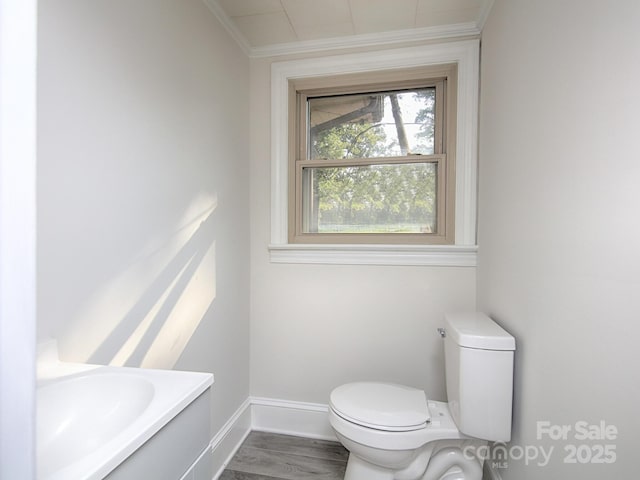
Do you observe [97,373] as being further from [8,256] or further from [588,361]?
[588,361]

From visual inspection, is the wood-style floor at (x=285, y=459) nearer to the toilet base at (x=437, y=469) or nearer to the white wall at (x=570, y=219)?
the toilet base at (x=437, y=469)

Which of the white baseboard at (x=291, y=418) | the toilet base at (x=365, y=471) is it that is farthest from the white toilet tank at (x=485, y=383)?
the white baseboard at (x=291, y=418)

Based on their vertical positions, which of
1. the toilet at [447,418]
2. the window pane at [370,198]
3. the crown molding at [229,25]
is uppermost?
the crown molding at [229,25]

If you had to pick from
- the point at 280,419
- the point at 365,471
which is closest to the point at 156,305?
the point at 365,471

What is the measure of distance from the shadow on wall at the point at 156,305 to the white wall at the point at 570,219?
4.40ft

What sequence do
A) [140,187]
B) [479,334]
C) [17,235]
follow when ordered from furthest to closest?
[479,334]
[140,187]
[17,235]

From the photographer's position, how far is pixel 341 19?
5.71 ft

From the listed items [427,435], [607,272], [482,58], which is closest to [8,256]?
[607,272]

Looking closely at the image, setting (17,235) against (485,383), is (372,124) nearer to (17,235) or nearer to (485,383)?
(485,383)

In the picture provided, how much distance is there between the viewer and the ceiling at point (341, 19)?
5.33ft

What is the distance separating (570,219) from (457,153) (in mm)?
1004

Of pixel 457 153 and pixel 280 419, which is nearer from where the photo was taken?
pixel 457 153

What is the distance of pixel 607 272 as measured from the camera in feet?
2.57

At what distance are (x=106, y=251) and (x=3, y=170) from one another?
747 mm
